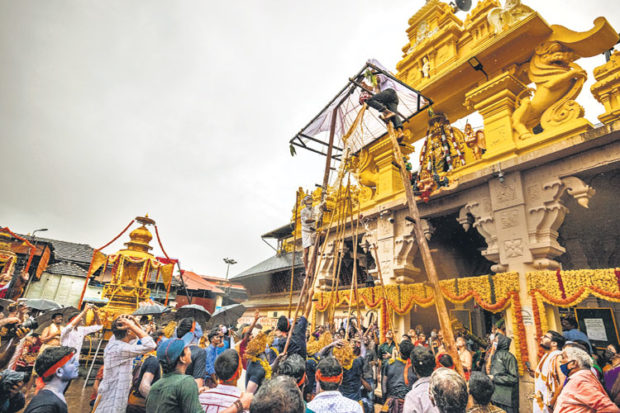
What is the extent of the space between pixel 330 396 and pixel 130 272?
12.5 m

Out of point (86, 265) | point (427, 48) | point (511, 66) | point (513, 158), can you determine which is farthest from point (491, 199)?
point (86, 265)

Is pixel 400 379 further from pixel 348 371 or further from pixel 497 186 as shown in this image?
pixel 497 186

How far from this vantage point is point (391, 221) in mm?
10258

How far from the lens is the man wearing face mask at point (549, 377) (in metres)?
3.94

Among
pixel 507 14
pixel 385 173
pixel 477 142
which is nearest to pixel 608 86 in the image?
pixel 477 142

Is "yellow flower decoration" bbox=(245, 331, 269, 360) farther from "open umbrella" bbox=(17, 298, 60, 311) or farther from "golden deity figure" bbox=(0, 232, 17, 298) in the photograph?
"golden deity figure" bbox=(0, 232, 17, 298)

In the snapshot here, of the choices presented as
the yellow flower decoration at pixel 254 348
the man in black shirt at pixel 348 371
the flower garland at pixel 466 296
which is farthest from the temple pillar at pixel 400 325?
the yellow flower decoration at pixel 254 348

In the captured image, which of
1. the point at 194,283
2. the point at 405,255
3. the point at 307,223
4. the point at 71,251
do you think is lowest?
the point at 405,255

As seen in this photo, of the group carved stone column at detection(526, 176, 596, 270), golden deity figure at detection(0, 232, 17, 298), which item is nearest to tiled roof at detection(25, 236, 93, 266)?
golden deity figure at detection(0, 232, 17, 298)

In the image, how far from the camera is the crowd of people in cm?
236

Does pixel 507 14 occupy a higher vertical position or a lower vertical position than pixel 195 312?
higher

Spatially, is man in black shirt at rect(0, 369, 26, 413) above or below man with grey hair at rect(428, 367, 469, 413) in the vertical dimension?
below

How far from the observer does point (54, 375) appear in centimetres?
265

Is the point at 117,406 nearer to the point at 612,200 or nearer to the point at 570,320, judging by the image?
the point at 570,320
